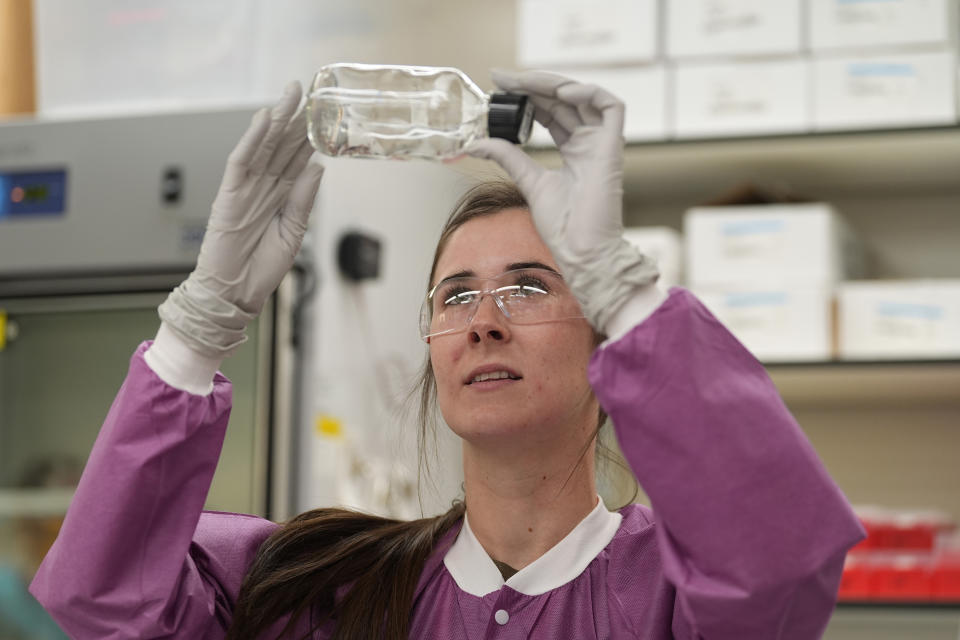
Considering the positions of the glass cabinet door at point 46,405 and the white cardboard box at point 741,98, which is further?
the white cardboard box at point 741,98

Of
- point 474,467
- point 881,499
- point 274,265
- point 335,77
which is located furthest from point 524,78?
point 881,499

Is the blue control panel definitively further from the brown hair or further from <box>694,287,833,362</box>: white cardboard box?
<box>694,287,833,362</box>: white cardboard box

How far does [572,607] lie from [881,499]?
1735 millimetres

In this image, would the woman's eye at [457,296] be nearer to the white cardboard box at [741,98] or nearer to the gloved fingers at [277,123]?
the gloved fingers at [277,123]

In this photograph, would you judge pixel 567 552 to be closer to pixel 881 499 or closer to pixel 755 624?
pixel 755 624

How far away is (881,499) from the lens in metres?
2.85

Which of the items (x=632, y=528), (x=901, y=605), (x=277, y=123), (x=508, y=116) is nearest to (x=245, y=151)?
(x=277, y=123)

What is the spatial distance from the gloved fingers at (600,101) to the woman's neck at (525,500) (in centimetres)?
39

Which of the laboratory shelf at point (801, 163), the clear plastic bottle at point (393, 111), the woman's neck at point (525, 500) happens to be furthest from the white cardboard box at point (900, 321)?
the clear plastic bottle at point (393, 111)

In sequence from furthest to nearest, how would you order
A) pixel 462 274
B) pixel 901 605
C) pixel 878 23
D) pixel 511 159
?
1. pixel 878 23
2. pixel 901 605
3. pixel 462 274
4. pixel 511 159

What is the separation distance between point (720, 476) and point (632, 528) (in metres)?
0.33

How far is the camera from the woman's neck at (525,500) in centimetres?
138

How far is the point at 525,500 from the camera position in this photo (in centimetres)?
139

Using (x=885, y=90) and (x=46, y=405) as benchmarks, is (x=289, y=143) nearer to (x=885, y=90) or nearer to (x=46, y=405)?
(x=46, y=405)
